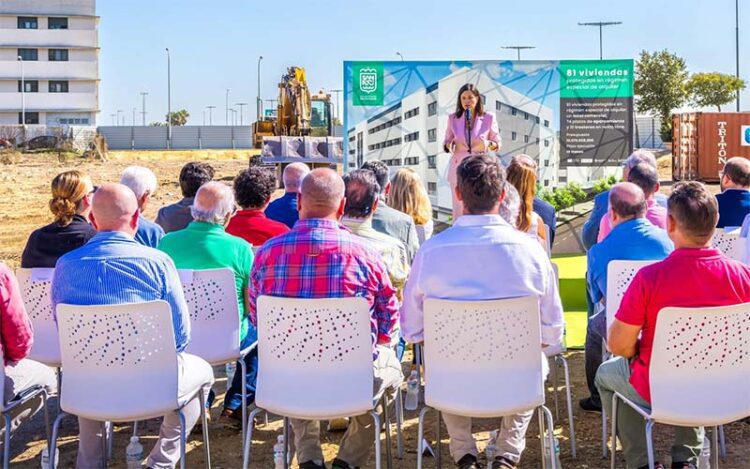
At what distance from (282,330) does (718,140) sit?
24.8m

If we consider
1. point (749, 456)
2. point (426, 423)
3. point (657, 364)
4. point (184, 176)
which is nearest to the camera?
point (657, 364)

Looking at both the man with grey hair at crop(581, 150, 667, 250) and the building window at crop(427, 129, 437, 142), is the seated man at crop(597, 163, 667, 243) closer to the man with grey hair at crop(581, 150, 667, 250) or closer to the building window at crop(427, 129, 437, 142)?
the man with grey hair at crop(581, 150, 667, 250)

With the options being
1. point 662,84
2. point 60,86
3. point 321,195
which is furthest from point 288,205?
point 60,86

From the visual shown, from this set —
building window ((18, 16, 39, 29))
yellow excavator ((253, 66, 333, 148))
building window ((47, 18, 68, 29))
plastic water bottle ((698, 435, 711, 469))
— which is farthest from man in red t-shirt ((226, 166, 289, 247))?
building window ((18, 16, 39, 29))

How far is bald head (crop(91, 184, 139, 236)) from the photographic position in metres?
3.81

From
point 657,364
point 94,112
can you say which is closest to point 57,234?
point 657,364

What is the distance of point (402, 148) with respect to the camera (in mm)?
11508

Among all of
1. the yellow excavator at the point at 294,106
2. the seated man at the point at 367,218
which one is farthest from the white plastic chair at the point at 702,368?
the yellow excavator at the point at 294,106

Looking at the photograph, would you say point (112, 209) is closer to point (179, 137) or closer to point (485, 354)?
point (485, 354)

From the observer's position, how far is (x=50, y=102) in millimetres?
64188

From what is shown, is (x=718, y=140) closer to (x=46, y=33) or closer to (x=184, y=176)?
(x=184, y=176)

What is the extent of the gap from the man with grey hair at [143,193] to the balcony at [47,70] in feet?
207

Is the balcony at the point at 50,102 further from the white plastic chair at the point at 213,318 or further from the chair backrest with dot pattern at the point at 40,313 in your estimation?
the white plastic chair at the point at 213,318

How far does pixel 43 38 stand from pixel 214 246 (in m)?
65.4
